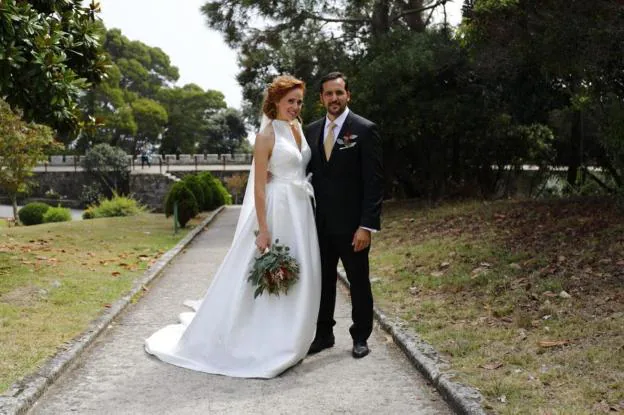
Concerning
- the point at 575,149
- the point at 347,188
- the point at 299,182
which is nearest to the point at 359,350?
the point at 347,188

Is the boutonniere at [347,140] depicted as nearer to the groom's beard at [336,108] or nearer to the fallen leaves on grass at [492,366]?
the groom's beard at [336,108]

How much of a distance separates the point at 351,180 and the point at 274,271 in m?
0.89

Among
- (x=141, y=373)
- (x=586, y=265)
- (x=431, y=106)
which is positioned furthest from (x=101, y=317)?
(x=431, y=106)

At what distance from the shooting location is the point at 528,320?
5723mm

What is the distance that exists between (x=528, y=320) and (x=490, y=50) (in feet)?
20.1

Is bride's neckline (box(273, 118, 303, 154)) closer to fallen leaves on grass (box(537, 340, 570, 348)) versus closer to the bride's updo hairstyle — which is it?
the bride's updo hairstyle

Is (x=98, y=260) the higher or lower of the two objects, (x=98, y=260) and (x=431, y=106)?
the lower

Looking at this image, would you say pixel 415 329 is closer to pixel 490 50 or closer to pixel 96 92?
pixel 490 50

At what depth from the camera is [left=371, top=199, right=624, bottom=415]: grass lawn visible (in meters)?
4.24

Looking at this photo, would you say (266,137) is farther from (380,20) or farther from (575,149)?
(380,20)

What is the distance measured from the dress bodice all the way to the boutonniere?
0.33 metres

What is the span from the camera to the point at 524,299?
21.2ft

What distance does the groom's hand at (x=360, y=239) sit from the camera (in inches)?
196

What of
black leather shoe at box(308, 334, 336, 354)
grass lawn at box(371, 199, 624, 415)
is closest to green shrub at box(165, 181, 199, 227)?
grass lawn at box(371, 199, 624, 415)
